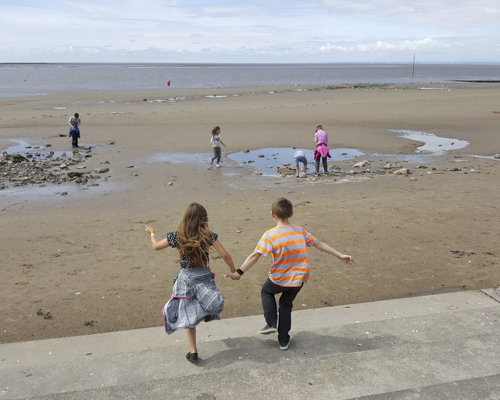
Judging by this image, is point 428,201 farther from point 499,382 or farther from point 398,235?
point 499,382

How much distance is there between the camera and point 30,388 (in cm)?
378

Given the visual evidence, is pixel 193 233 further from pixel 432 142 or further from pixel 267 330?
pixel 432 142

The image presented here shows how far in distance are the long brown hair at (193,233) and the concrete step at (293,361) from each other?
3.24ft

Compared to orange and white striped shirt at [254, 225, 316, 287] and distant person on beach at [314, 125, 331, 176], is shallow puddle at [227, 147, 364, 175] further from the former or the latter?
orange and white striped shirt at [254, 225, 316, 287]

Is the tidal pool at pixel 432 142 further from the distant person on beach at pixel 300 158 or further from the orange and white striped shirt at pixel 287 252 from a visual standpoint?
the orange and white striped shirt at pixel 287 252

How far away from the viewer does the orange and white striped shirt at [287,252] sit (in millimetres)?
4180

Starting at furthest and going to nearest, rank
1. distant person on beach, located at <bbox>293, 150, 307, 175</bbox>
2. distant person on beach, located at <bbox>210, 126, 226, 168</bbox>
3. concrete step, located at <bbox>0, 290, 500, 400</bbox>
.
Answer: distant person on beach, located at <bbox>210, 126, 226, 168</bbox> → distant person on beach, located at <bbox>293, 150, 307, 175</bbox> → concrete step, located at <bbox>0, 290, 500, 400</bbox>

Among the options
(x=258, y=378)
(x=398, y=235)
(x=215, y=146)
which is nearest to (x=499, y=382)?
(x=258, y=378)

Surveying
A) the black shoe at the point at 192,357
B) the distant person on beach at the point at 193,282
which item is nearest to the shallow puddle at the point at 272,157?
the distant person on beach at the point at 193,282

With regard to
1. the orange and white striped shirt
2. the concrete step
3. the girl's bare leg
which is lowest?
the concrete step

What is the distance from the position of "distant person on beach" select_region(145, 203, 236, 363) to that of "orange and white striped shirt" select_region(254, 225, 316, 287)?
1.26 feet

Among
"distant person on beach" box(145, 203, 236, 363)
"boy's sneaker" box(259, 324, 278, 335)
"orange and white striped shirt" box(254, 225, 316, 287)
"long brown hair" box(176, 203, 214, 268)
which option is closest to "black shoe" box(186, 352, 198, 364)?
"distant person on beach" box(145, 203, 236, 363)

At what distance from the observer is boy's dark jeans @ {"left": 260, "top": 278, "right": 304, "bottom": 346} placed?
432 centimetres

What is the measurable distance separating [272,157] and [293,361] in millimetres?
12693
